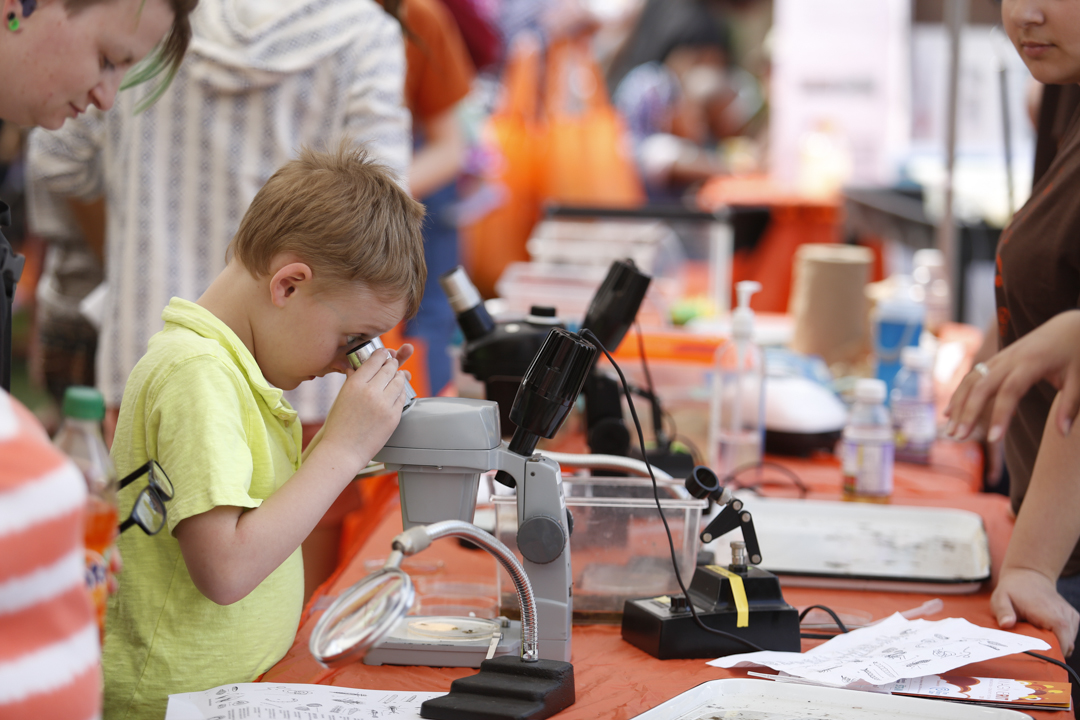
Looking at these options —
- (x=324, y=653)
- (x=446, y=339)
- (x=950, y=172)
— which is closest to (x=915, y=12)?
(x=950, y=172)

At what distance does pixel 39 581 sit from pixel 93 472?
6.3 inches

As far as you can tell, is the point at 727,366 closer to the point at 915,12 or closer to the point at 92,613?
the point at 92,613

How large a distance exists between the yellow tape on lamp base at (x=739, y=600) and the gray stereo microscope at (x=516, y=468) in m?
0.18

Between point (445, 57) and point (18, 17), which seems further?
point (445, 57)

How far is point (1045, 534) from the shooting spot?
1229 millimetres

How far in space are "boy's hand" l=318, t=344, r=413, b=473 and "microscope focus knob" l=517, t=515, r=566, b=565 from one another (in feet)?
0.54

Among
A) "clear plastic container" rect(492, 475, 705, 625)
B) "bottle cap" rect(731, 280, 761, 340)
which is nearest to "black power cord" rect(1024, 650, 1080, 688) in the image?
"clear plastic container" rect(492, 475, 705, 625)

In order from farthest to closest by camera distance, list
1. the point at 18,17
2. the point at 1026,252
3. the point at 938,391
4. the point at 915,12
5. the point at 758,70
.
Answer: the point at 758,70
the point at 915,12
the point at 938,391
the point at 1026,252
the point at 18,17

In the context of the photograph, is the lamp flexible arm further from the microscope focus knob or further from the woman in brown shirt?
the woman in brown shirt

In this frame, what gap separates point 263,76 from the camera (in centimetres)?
168

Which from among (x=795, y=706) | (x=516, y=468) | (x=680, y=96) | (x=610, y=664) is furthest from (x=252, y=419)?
(x=680, y=96)

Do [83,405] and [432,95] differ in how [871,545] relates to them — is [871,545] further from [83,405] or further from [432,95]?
[432,95]

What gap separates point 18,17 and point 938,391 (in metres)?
2.01

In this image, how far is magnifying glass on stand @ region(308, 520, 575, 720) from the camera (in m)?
0.68
